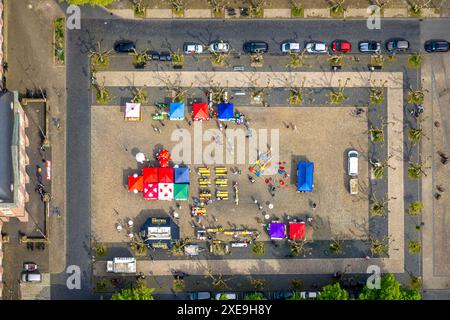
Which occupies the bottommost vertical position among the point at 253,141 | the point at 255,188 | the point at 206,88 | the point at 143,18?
the point at 255,188

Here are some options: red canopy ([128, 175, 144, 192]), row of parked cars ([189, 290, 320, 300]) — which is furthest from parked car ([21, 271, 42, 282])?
row of parked cars ([189, 290, 320, 300])

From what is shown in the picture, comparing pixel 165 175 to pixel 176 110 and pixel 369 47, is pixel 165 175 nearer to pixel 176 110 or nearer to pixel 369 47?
pixel 176 110

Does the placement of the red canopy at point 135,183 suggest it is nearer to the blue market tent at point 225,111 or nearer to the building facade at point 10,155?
the blue market tent at point 225,111

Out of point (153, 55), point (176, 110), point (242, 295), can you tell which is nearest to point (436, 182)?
point (242, 295)

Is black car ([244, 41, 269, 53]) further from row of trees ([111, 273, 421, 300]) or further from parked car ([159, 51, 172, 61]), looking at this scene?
row of trees ([111, 273, 421, 300])

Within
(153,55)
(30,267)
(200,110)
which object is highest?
(153,55)

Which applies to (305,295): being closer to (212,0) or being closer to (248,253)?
(248,253)

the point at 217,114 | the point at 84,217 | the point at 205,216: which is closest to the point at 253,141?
the point at 217,114
